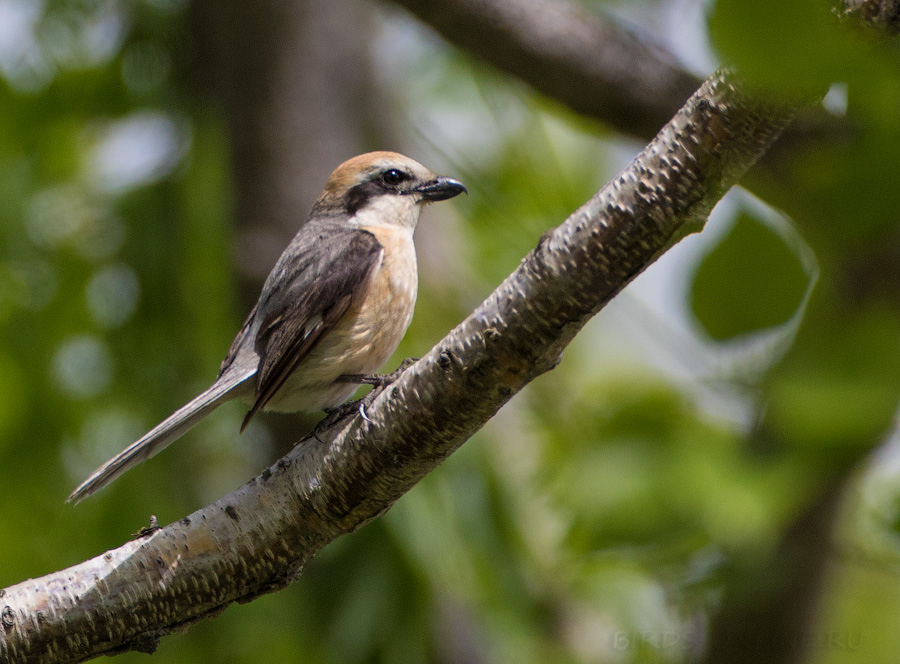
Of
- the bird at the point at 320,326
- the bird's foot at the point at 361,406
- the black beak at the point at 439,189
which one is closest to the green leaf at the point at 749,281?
the bird's foot at the point at 361,406

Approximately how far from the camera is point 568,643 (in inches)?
287

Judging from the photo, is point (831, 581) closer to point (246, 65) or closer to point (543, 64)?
point (543, 64)

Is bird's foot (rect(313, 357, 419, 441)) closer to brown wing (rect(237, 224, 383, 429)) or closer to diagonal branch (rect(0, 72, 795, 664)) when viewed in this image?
diagonal branch (rect(0, 72, 795, 664))

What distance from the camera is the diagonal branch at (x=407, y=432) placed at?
7.09ft

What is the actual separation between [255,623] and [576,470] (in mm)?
2749

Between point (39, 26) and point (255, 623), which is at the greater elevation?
point (39, 26)

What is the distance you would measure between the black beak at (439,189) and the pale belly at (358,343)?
2.10 ft

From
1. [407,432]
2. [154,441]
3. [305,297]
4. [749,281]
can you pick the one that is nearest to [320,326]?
[305,297]

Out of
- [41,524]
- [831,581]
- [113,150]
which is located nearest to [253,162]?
[113,150]

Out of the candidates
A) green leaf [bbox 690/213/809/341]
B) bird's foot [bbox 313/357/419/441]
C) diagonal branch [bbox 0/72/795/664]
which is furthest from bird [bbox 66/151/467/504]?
green leaf [bbox 690/213/809/341]

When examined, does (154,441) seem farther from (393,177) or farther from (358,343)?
(393,177)

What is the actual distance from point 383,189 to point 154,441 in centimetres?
199

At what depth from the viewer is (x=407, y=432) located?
2596 millimetres

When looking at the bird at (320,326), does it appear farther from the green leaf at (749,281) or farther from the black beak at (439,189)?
the green leaf at (749,281)
